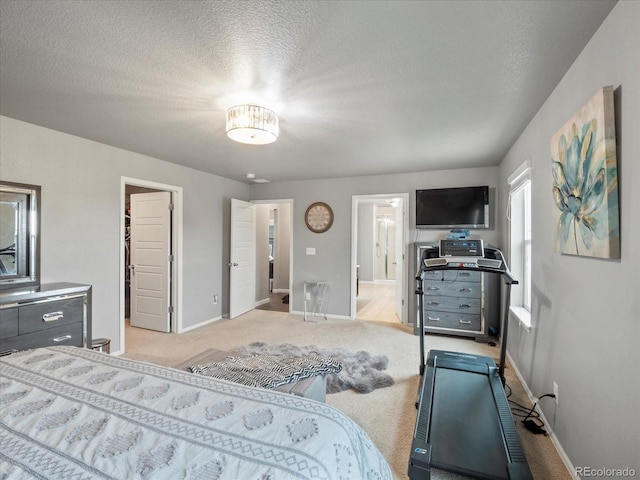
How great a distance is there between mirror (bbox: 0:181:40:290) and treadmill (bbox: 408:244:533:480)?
11.5 feet

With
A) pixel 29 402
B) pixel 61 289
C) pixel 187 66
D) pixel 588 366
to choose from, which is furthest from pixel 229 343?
pixel 588 366

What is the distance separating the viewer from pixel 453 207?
14.9ft

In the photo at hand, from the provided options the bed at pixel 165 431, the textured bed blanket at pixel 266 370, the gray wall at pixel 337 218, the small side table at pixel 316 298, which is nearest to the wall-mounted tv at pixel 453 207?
the gray wall at pixel 337 218

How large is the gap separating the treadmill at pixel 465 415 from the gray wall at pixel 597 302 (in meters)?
0.34

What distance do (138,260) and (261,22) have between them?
14.3 ft

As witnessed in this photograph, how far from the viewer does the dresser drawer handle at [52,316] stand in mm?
2605

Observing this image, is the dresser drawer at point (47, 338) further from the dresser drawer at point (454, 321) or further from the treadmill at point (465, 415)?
the dresser drawer at point (454, 321)

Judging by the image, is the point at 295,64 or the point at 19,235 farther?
the point at 19,235

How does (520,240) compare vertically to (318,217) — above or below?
below

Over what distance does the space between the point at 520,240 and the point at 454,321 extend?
140 centimetres

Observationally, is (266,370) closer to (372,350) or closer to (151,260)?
(372,350)

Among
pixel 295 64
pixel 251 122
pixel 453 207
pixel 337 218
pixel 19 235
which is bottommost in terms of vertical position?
pixel 19 235

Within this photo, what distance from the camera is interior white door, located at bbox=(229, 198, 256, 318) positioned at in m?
5.27

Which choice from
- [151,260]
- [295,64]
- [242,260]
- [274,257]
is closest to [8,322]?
[151,260]
